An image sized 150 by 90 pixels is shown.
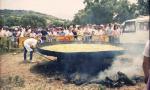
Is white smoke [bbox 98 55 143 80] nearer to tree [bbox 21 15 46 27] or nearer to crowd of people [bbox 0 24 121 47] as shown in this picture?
crowd of people [bbox 0 24 121 47]

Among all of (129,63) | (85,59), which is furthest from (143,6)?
(85,59)

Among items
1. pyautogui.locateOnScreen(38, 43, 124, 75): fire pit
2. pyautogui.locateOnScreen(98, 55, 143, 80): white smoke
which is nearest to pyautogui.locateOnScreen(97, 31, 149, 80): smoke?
pyautogui.locateOnScreen(98, 55, 143, 80): white smoke

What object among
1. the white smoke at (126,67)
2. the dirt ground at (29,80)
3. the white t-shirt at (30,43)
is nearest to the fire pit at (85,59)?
the white smoke at (126,67)

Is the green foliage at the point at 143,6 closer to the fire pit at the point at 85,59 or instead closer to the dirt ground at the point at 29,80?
the dirt ground at the point at 29,80

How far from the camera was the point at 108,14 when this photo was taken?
1166 inches

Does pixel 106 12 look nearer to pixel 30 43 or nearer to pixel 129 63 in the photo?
pixel 30 43

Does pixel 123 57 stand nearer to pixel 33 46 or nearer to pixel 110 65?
pixel 110 65

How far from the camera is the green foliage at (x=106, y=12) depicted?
2925 cm

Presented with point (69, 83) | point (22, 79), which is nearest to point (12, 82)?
point (22, 79)

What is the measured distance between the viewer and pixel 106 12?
29938 millimetres

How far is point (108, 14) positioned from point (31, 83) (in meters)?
22.2

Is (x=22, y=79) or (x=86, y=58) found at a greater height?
(x=86, y=58)

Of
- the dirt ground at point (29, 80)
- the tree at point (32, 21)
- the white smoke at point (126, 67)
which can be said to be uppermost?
the tree at point (32, 21)

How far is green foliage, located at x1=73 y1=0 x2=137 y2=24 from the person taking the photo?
1152 inches
